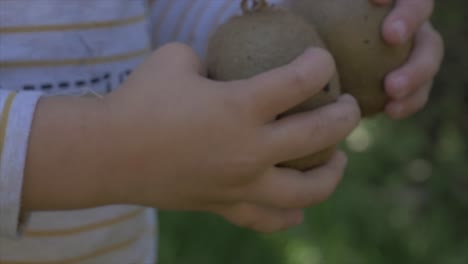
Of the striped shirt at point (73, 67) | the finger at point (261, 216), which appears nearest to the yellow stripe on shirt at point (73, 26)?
the striped shirt at point (73, 67)

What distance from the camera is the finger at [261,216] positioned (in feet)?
2.89

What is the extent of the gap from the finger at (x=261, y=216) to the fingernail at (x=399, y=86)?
0.58ft

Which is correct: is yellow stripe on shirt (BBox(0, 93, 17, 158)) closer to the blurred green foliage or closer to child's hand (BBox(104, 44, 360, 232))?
child's hand (BBox(104, 44, 360, 232))

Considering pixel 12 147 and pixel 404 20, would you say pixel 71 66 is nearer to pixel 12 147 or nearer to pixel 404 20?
pixel 12 147

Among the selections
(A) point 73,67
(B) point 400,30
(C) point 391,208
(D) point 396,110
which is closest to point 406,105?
(D) point 396,110

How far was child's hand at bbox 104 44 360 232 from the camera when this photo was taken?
31.1 inches

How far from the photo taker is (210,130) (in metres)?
0.79

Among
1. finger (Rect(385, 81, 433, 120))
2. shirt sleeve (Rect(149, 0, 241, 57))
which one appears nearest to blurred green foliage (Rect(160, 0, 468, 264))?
shirt sleeve (Rect(149, 0, 241, 57))

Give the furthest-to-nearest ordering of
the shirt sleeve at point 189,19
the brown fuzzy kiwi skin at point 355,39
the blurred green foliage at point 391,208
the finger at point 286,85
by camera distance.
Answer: the blurred green foliage at point 391,208
the shirt sleeve at point 189,19
the brown fuzzy kiwi skin at point 355,39
the finger at point 286,85

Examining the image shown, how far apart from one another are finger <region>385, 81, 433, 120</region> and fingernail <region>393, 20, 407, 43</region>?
0.30 ft

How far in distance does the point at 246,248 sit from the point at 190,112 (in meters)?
1.08

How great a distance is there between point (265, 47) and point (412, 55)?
26cm

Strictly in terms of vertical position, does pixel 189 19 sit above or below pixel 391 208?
above

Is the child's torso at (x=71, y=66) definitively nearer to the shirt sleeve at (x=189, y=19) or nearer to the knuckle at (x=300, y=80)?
the shirt sleeve at (x=189, y=19)
